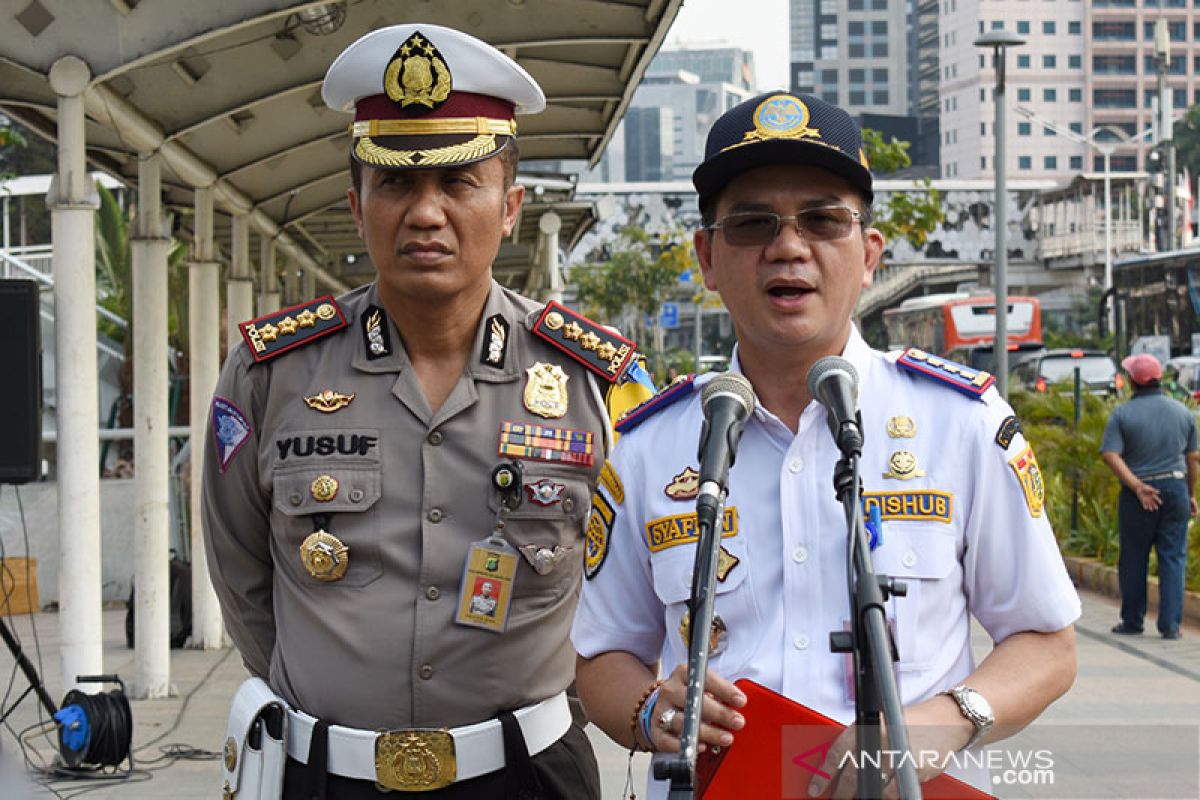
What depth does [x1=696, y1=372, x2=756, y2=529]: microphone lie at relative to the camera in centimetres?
217

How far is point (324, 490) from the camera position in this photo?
3305mm

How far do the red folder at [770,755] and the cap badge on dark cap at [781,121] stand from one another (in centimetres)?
89

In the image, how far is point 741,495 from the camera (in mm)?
2691

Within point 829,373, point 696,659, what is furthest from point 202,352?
point 696,659

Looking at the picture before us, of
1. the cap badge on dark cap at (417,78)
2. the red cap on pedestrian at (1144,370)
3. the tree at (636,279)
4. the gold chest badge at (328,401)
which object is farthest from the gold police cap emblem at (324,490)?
the tree at (636,279)

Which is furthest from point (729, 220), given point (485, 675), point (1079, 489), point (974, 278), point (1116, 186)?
point (974, 278)

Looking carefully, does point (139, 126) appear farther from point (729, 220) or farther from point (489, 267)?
point (729, 220)

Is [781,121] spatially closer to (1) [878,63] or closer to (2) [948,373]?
(2) [948,373]

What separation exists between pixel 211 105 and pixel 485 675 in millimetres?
6318

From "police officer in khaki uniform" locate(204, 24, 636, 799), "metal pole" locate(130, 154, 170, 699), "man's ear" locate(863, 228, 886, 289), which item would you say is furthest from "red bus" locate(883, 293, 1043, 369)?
"man's ear" locate(863, 228, 886, 289)

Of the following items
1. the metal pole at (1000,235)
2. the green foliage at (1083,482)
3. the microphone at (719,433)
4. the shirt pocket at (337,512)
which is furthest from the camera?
the metal pole at (1000,235)

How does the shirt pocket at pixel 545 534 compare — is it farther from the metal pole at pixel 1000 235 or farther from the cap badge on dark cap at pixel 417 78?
the metal pole at pixel 1000 235

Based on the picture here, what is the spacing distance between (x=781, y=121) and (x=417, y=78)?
1065mm

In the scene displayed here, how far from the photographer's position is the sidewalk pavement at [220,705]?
7797mm
